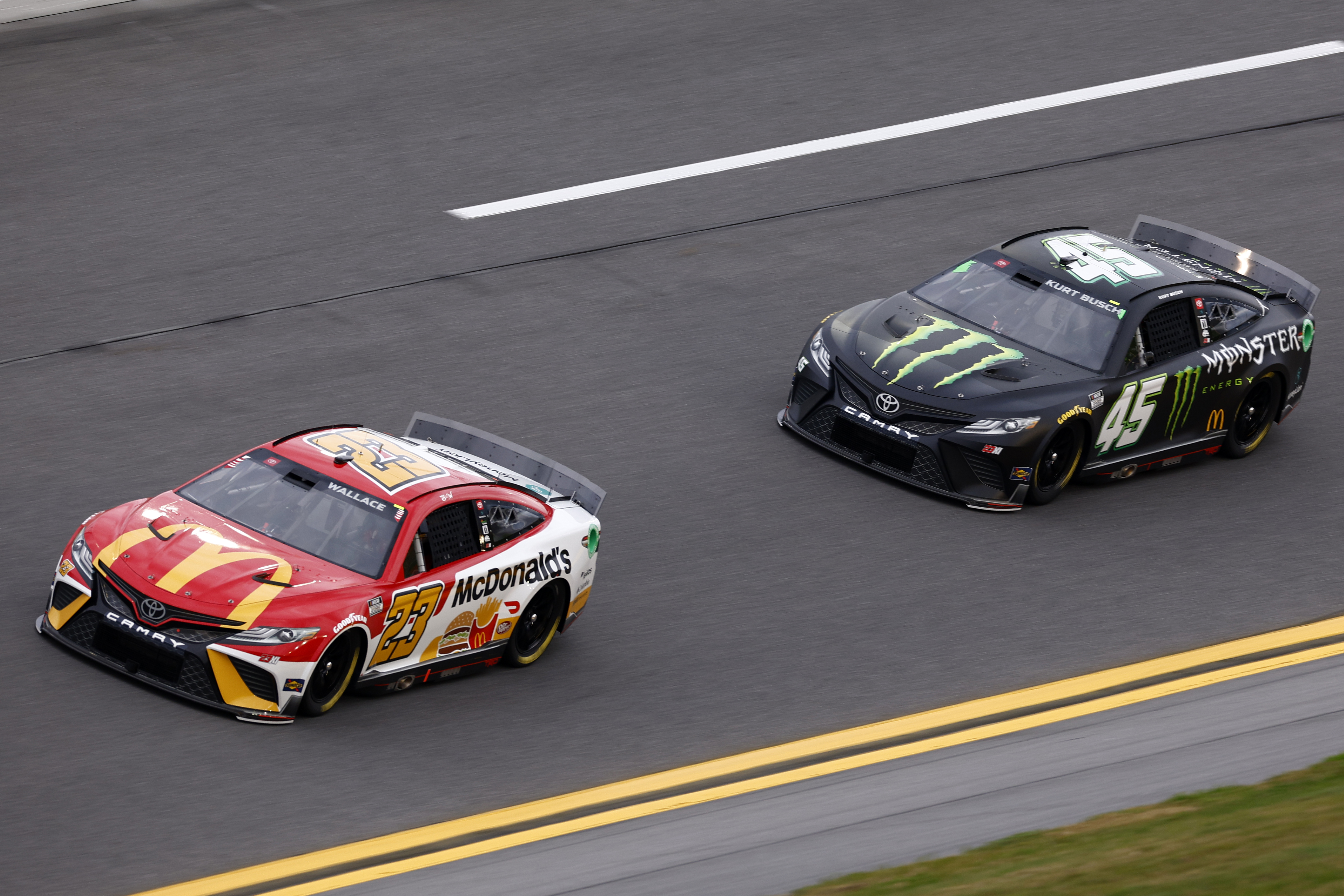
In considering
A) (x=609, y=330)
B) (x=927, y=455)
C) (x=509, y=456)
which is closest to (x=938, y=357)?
(x=927, y=455)

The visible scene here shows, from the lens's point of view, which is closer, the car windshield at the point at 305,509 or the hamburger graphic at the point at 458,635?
the car windshield at the point at 305,509

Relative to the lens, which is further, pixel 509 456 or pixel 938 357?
pixel 938 357

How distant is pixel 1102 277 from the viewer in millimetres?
14219

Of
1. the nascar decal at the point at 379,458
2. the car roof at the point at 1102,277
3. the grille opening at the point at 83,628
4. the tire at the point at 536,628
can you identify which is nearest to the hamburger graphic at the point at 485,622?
the tire at the point at 536,628

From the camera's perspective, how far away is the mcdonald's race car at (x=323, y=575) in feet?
31.6

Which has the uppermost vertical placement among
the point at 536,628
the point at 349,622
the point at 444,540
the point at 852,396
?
the point at 444,540

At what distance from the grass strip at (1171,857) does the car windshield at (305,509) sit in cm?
336

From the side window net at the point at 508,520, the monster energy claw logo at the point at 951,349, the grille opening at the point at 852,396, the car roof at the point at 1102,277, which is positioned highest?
the car roof at the point at 1102,277

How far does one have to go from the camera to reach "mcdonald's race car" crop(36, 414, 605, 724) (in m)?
9.64

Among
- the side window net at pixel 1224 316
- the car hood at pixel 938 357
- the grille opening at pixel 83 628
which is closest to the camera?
the grille opening at pixel 83 628

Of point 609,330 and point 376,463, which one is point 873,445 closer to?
point 609,330

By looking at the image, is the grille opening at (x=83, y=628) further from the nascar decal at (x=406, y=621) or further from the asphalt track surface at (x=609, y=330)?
the nascar decal at (x=406, y=621)

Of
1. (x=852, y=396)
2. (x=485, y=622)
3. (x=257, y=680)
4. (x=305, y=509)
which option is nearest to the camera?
(x=257, y=680)

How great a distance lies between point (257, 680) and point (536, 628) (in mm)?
2029
